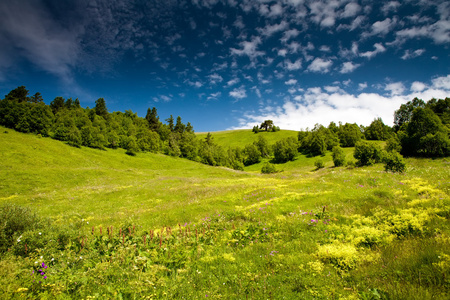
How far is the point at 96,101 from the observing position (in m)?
132

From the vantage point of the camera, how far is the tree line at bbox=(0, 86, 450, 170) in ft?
197

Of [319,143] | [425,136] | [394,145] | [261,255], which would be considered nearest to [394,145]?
[394,145]

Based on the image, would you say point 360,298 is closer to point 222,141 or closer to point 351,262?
point 351,262

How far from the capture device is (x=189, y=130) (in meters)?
160

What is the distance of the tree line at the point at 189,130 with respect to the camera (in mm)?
59972

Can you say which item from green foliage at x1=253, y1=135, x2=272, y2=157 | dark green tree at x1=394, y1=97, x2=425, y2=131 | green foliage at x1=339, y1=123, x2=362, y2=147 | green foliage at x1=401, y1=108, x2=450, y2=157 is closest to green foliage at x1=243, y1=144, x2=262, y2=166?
green foliage at x1=253, y1=135, x2=272, y2=157

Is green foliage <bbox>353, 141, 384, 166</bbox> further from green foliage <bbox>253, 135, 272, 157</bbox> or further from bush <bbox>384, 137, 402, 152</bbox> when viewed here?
green foliage <bbox>253, 135, 272, 157</bbox>

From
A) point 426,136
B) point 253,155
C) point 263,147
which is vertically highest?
point 426,136

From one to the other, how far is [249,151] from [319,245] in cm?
11958

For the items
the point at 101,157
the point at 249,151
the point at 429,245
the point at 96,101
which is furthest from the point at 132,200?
the point at 96,101

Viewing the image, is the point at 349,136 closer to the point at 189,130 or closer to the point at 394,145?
the point at 394,145

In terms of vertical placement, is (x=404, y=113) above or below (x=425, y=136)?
above

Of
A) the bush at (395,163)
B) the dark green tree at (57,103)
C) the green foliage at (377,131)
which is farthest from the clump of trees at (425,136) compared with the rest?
the dark green tree at (57,103)

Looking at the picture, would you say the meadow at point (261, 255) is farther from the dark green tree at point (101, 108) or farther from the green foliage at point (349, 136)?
the dark green tree at point (101, 108)
